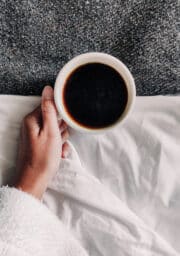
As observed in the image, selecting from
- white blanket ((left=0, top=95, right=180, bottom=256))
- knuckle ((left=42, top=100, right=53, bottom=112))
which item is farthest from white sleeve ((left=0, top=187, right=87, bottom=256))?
knuckle ((left=42, top=100, right=53, bottom=112))

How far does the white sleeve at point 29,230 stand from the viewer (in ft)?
2.22

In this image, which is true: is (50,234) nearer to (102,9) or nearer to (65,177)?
(65,177)

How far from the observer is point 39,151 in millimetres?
722

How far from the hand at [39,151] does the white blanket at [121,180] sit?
0.05 ft

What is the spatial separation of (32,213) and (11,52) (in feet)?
0.75

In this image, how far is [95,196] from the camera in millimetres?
709

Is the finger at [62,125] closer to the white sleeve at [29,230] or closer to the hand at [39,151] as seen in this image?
the hand at [39,151]

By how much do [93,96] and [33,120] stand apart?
10 centimetres

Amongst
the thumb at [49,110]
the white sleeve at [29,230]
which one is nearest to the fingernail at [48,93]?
the thumb at [49,110]

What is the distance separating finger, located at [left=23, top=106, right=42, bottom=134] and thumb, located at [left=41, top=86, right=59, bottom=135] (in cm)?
2

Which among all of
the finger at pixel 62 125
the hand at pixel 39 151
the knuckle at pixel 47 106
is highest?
the knuckle at pixel 47 106

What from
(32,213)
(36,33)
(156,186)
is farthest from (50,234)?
(36,33)

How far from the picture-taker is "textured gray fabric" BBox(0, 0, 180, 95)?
0.70 metres

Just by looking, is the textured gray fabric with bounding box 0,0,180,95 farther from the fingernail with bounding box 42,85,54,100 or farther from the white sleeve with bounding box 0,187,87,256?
the white sleeve with bounding box 0,187,87,256
